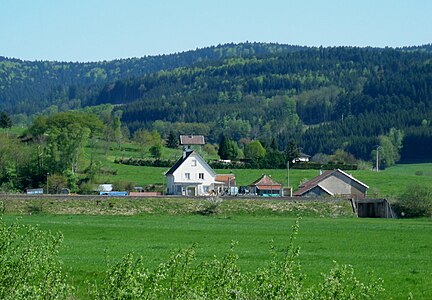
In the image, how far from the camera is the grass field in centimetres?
2989

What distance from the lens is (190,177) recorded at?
301 ft

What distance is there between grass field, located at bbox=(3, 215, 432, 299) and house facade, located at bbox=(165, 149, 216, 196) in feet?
79.4

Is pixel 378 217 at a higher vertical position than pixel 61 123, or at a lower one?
lower

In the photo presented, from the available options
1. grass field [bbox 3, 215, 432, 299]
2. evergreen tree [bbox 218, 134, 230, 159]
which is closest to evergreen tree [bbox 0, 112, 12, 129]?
evergreen tree [bbox 218, 134, 230, 159]

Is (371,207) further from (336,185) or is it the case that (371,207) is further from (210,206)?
(210,206)

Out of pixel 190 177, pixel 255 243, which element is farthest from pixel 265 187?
pixel 255 243

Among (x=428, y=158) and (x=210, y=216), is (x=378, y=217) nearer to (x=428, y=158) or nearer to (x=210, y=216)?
(x=210, y=216)

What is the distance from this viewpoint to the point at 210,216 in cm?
6900

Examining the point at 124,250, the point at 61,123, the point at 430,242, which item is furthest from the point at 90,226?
the point at 61,123

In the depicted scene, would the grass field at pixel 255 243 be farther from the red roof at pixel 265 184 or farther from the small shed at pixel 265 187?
the red roof at pixel 265 184

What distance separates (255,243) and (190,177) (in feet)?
165

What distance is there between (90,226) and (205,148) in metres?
96.3

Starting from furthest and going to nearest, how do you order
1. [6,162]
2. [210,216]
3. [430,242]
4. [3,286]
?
1. [6,162]
2. [210,216]
3. [430,242]
4. [3,286]

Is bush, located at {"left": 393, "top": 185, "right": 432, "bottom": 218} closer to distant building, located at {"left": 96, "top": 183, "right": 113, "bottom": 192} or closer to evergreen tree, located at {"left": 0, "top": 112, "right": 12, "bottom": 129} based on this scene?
distant building, located at {"left": 96, "top": 183, "right": 113, "bottom": 192}
